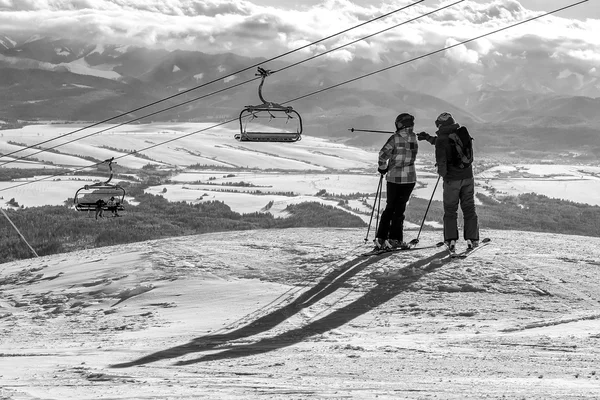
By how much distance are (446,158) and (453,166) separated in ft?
0.82

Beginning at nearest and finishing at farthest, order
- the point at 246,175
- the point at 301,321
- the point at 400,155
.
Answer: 1. the point at 301,321
2. the point at 400,155
3. the point at 246,175

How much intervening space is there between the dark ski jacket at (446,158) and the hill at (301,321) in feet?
5.05

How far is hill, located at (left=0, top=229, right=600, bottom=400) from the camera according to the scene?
24.5 feet

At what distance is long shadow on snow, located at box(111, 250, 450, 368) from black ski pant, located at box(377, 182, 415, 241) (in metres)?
0.50

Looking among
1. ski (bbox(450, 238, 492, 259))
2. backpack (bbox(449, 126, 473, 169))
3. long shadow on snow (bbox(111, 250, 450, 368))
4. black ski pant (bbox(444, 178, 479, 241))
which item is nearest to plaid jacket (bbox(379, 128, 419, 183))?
backpack (bbox(449, 126, 473, 169))

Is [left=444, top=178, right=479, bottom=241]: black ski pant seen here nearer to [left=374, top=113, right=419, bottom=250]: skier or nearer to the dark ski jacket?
the dark ski jacket

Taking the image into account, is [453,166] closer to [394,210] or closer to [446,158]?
[446,158]

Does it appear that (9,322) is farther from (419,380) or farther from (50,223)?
(50,223)

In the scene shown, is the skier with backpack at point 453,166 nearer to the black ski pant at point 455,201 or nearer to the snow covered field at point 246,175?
the black ski pant at point 455,201

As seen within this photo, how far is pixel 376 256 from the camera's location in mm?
14047

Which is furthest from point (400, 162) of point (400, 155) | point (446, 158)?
point (446, 158)

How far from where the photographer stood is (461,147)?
508 inches

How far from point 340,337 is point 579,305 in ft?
12.6

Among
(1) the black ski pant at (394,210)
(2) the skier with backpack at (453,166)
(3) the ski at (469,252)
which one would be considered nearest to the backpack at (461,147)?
(2) the skier with backpack at (453,166)
